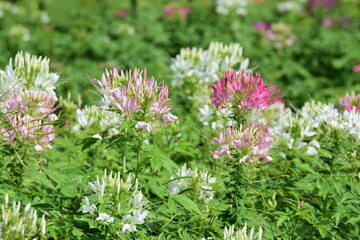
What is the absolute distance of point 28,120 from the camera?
2.64 m

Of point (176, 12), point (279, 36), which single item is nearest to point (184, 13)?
point (176, 12)

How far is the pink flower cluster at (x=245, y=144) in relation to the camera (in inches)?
95.7

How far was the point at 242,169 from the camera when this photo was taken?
8.36 feet

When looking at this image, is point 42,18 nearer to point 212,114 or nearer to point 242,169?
point 212,114

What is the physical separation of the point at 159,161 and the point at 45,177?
29.6 inches

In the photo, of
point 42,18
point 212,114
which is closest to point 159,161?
point 212,114

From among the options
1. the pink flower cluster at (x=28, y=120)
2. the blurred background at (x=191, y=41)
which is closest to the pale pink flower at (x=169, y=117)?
the pink flower cluster at (x=28, y=120)

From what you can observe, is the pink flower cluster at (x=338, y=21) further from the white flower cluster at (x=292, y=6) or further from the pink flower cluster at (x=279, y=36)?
the pink flower cluster at (x=279, y=36)

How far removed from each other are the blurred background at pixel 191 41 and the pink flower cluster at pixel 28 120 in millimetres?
3685

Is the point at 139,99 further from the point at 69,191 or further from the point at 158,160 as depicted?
the point at 69,191

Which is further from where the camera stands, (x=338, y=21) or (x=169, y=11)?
(x=338, y=21)

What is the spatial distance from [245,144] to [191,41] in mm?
5023

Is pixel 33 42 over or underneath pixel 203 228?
underneath

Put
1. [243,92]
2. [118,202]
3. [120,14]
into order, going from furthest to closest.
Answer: [120,14] → [243,92] → [118,202]
